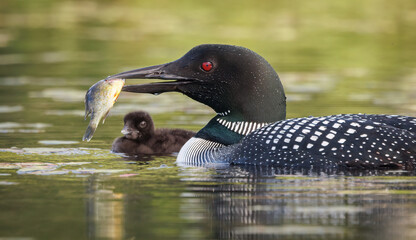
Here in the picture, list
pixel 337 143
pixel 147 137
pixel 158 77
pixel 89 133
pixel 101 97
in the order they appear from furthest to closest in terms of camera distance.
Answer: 1. pixel 147 137
2. pixel 158 77
3. pixel 101 97
4. pixel 89 133
5. pixel 337 143

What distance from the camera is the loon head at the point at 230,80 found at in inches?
292

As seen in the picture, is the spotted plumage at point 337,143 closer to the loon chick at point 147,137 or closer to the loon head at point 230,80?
the loon head at point 230,80

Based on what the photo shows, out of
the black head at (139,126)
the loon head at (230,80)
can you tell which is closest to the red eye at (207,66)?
the loon head at (230,80)

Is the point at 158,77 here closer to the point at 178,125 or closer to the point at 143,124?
the point at 143,124

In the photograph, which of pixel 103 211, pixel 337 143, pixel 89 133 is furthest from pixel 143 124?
pixel 103 211

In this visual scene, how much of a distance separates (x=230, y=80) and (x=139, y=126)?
1.46m

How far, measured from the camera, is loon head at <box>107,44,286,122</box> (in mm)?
7410

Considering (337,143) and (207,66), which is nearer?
(337,143)

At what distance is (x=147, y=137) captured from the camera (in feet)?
28.2

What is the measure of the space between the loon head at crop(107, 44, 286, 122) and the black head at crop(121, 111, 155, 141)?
1.13 m

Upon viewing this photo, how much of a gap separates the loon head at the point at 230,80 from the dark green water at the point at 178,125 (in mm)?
660

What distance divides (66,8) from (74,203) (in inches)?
946

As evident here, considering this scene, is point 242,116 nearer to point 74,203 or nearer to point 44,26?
point 74,203

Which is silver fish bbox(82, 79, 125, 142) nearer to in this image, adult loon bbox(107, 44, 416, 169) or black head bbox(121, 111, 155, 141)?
adult loon bbox(107, 44, 416, 169)
